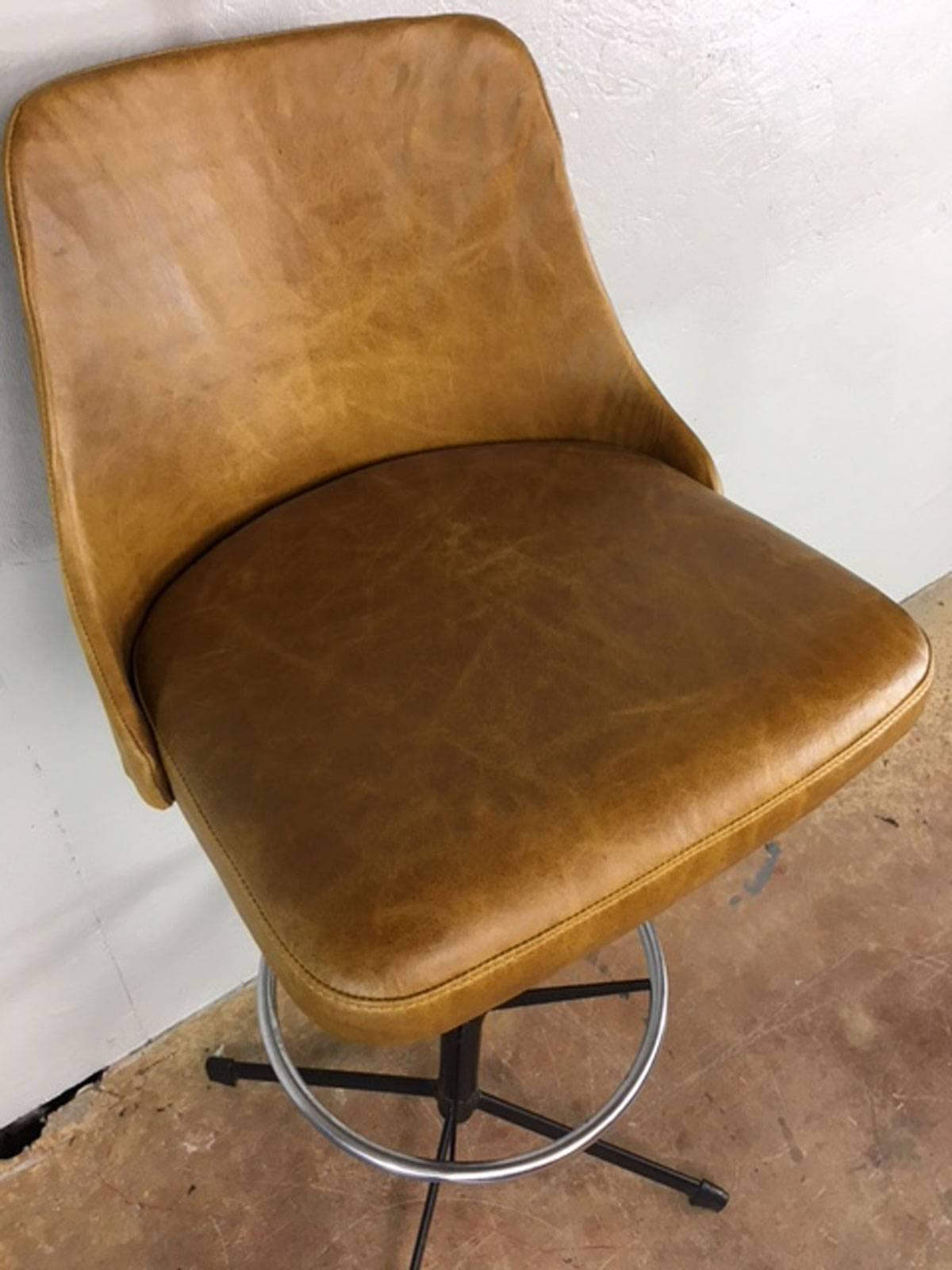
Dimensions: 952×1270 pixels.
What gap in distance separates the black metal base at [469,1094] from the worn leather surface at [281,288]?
1.54ft

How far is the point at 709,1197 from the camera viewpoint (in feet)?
3.93

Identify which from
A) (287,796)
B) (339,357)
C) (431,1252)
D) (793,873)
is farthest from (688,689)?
(793,873)

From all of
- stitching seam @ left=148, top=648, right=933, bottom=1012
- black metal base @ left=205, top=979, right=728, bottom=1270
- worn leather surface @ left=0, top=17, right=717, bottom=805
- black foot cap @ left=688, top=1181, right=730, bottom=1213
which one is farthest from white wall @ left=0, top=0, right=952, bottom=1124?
black foot cap @ left=688, top=1181, right=730, bottom=1213

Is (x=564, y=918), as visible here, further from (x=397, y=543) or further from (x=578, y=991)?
(x=578, y=991)

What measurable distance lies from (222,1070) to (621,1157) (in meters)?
0.46

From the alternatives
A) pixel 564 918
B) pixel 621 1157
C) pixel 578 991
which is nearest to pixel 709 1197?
pixel 621 1157

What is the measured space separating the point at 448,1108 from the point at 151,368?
79cm

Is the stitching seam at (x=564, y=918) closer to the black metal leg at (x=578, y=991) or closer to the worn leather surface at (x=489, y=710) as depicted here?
the worn leather surface at (x=489, y=710)

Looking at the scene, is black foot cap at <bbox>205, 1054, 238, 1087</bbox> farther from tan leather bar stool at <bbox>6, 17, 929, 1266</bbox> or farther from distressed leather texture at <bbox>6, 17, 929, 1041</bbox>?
distressed leather texture at <bbox>6, 17, 929, 1041</bbox>

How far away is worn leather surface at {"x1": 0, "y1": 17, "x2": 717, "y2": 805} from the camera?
0.77 metres

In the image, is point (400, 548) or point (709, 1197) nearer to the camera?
point (400, 548)

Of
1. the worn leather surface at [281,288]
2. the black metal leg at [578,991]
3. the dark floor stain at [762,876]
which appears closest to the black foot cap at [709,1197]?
the black metal leg at [578,991]

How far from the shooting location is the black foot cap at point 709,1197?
1.19m

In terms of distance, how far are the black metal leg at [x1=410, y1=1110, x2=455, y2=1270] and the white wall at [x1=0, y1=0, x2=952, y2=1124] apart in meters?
0.38
